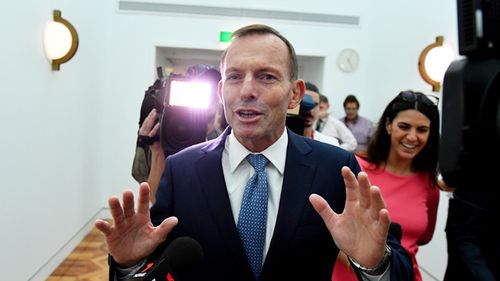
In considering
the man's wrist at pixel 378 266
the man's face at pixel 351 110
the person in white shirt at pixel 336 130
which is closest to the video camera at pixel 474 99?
the man's wrist at pixel 378 266

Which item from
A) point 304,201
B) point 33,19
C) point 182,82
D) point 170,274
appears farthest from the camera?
point 33,19

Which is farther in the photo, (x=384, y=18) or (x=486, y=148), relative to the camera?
(x=384, y=18)

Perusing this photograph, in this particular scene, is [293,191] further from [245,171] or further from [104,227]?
[104,227]

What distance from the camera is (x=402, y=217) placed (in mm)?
1773

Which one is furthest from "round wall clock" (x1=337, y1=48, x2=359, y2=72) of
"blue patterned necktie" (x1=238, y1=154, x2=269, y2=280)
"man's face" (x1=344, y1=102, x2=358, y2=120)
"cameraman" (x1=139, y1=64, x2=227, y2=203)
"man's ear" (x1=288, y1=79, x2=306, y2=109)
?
"blue patterned necktie" (x1=238, y1=154, x2=269, y2=280)

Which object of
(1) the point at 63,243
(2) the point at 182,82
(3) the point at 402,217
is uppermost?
(2) the point at 182,82

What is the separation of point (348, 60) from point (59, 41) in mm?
3526

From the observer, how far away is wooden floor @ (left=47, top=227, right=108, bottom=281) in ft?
11.4

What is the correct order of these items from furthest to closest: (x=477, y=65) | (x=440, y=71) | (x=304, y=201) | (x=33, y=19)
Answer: (x=440, y=71) → (x=33, y=19) → (x=304, y=201) → (x=477, y=65)

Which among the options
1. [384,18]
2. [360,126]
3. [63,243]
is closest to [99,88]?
[63,243]

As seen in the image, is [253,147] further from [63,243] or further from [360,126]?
[360,126]

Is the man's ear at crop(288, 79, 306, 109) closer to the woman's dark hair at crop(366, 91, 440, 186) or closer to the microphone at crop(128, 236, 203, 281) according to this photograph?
the microphone at crop(128, 236, 203, 281)

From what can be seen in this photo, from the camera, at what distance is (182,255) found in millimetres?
938

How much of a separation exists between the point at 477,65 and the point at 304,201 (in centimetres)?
63
